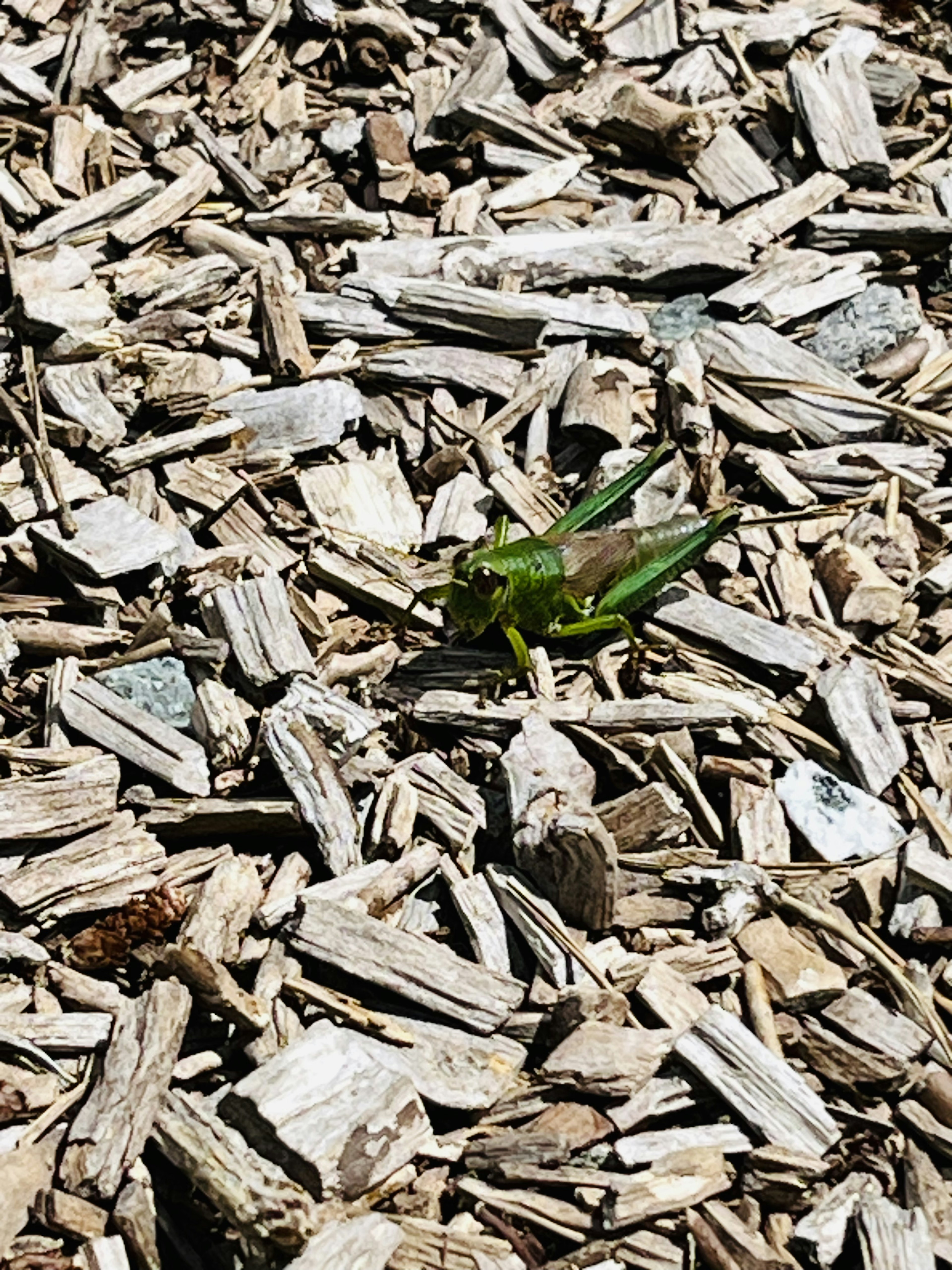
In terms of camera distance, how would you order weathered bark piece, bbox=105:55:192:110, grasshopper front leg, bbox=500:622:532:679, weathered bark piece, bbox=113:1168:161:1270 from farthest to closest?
weathered bark piece, bbox=105:55:192:110 < grasshopper front leg, bbox=500:622:532:679 < weathered bark piece, bbox=113:1168:161:1270

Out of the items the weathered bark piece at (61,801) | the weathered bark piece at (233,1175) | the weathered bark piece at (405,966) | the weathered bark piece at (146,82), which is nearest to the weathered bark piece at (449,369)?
the weathered bark piece at (146,82)

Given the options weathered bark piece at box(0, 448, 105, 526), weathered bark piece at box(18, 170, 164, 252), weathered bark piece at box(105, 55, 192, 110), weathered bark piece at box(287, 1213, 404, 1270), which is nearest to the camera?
weathered bark piece at box(287, 1213, 404, 1270)

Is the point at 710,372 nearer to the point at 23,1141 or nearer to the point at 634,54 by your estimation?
the point at 634,54

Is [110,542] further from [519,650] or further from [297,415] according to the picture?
[519,650]

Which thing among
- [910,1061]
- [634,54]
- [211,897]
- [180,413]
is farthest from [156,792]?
[634,54]

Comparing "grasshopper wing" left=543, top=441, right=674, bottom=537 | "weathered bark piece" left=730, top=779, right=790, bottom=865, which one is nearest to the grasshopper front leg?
"grasshopper wing" left=543, top=441, right=674, bottom=537

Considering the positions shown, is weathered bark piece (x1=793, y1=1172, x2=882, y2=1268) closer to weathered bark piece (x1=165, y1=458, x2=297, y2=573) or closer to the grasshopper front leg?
the grasshopper front leg

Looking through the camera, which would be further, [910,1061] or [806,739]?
[806,739]
